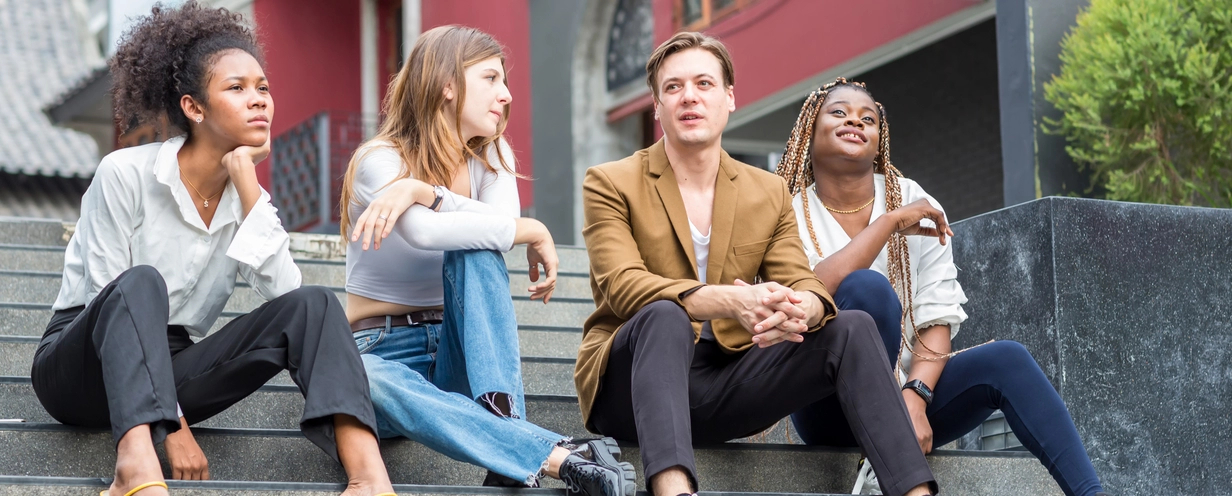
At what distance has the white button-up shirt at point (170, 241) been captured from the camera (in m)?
2.85

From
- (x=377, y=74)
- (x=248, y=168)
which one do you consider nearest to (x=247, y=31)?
(x=248, y=168)

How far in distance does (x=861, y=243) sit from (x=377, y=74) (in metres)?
10.8

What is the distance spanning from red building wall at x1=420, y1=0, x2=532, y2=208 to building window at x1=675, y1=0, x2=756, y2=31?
178 cm

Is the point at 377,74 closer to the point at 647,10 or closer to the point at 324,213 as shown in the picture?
the point at 324,213

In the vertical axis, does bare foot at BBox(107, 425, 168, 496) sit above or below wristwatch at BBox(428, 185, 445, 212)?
below

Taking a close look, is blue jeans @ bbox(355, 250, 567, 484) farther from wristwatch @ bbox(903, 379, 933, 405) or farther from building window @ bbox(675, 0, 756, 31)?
building window @ bbox(675, 0, 756, 31)

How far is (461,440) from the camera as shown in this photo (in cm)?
270

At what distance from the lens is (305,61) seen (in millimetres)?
13289

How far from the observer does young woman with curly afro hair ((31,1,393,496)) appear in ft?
8.37

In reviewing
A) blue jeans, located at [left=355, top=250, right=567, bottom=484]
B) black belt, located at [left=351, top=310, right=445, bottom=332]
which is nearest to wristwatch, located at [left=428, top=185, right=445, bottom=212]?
blue jeans, located at [left=355, top=250, right=567, bottom=484]

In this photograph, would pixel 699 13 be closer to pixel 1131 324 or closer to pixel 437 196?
pixel 1131 324

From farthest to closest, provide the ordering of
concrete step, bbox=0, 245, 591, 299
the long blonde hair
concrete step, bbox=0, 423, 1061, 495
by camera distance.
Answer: concrete step, bbox=0, 245, 591, 299 → the long blonde hair → concrete step, bbox=0, 423, 1061, 495

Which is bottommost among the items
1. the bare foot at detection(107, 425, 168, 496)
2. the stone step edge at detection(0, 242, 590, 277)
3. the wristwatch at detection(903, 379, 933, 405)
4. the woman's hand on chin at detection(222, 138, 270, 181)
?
the bare foot at detection(107, 425, 168, 496)

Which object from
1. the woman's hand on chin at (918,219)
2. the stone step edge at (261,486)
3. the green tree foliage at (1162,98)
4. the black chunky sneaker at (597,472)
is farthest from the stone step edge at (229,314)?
the green tree foliage at (1162,98)
